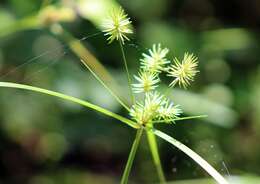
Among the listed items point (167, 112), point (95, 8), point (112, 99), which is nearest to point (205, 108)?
point (112, 99)

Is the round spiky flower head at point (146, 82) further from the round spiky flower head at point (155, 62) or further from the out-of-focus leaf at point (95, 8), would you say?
the out-of-focus leaf at point (95, 8)

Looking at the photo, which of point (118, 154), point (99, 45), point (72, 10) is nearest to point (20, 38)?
point (99, 45)

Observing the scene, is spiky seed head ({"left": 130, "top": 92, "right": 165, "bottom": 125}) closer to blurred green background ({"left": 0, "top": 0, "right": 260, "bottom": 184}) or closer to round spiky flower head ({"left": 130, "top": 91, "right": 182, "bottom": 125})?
round spiky flower head ({"left": 130, "top": 91, "right": 182, "bottom": 125})

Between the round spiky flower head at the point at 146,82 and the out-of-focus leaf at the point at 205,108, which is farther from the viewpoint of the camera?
the out-of-focus leaf at the point at 205,108

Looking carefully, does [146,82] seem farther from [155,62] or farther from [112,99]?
[112,99]

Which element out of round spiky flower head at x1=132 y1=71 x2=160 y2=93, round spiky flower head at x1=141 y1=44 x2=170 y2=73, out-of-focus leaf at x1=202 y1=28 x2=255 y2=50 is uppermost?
out-of-focus leaf at x1=202 y1=28 x2=255 y2=50

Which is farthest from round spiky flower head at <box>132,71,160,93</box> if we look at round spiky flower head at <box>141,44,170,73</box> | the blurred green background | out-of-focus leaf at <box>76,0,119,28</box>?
the blurred green background

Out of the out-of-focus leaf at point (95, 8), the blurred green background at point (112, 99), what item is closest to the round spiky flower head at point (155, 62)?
the out-of-focus leaf at point (95, 8)

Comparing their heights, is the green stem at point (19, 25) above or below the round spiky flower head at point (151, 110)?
above

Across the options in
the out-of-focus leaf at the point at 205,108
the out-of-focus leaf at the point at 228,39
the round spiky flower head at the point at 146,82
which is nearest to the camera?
the round spiky flower head at the point at 146,82

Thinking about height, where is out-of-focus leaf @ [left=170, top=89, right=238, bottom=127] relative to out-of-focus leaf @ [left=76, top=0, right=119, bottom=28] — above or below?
above
